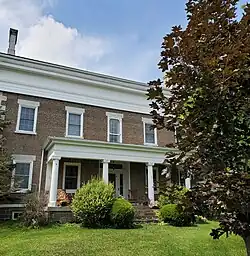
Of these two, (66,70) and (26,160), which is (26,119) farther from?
(66,70)

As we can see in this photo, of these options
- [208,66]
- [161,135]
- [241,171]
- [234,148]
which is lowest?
[241,171]

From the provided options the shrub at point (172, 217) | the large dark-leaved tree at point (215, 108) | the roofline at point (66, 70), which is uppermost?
the roofline at point (66, 70)

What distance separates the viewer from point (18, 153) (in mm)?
17422

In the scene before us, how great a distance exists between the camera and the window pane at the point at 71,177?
60.2ft

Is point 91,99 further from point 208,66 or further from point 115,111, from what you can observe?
point 208,66

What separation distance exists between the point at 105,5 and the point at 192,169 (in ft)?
23.5

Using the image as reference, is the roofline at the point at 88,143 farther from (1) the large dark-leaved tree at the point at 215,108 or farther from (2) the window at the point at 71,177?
(1) the large dark-leaved tree at the point at 215,108

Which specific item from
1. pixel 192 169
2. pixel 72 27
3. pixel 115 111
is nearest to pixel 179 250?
pixel 192 169

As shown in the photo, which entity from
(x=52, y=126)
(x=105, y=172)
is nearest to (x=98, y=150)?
(x=105, y=172)

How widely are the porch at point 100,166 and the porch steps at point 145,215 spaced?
0.98m

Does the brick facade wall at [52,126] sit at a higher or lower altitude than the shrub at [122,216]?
higher

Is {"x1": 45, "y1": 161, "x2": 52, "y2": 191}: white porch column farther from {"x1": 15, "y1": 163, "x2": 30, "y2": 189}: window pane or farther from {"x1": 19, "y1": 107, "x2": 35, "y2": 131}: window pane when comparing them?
{"x1": 19, "y1": 107, "x2": 35, "y2": 131}: window pane

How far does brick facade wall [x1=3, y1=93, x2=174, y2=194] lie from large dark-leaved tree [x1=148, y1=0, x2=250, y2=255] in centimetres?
1507

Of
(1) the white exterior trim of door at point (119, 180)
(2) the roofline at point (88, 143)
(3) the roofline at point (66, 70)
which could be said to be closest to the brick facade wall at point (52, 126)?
(2) the roofline at point (88, 143)
